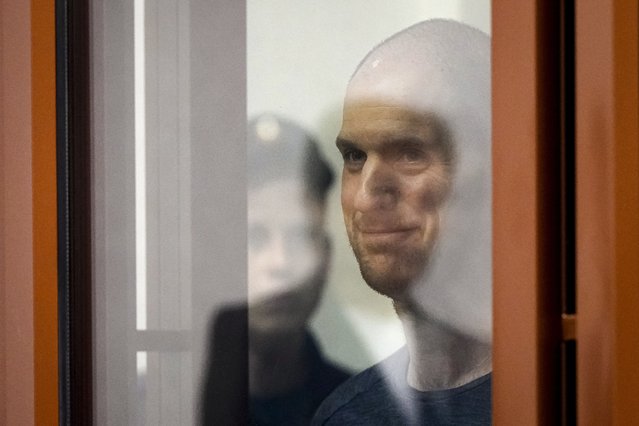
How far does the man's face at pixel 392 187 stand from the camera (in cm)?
80

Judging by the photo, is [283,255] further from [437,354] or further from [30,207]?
[30,207]

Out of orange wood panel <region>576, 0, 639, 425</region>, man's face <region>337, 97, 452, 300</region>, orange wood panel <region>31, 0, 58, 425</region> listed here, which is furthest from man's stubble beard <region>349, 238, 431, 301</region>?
orange wood panel <region>31, 0, 58, 425</region>

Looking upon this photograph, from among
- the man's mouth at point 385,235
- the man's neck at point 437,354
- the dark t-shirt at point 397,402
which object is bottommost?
the dark t-shirt at point 397,402

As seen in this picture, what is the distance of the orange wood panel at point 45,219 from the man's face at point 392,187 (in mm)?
366

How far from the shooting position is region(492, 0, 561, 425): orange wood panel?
72 centimetres

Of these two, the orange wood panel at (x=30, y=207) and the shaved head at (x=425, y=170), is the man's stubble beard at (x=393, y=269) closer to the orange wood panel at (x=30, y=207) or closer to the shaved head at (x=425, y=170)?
the shaved head at (x=425, y=170)

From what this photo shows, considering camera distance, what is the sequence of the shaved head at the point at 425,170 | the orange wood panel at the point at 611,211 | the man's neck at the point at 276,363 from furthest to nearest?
the man's neck at the point at 276,363 < the shaved head at the point at 425,170 < the orange wood panel at the point at 611,211

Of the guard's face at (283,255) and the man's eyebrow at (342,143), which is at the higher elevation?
the man's eyebrow at (342,143)

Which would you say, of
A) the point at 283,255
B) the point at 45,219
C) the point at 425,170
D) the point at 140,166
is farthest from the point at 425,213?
the point at 45,219

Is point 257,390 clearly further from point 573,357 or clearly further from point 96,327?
point 573,357

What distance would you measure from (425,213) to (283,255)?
0.16 m

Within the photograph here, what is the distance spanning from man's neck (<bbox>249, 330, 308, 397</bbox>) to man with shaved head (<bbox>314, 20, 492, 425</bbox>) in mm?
49

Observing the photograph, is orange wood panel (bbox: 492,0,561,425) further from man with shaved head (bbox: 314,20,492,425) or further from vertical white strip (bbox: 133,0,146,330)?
vertical white strip (bbox: 133,0,146,330)

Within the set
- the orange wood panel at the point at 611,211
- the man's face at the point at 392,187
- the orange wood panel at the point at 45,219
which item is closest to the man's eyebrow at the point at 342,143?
the man's face at the point at 392,187
